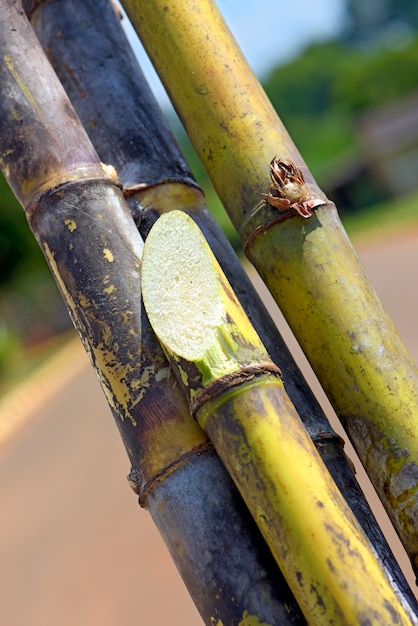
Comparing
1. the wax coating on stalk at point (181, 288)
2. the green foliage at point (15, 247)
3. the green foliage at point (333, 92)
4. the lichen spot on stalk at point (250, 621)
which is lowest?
the lichen spot on stalk at point (250, 621)

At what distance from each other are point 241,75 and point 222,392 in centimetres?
39

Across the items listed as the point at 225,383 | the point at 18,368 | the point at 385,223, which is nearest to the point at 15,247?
the point at 18,368

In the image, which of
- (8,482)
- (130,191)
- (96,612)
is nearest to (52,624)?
(96,612)

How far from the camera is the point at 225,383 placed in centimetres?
80

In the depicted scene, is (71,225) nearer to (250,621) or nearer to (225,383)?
(225,383)

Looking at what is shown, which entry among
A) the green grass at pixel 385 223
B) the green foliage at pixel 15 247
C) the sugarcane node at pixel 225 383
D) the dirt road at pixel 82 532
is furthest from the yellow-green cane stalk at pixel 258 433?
the green foliage at pixel 15 247

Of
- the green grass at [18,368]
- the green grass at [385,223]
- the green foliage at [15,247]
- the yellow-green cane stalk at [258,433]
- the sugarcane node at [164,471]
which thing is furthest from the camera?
the green foliage at [15,247]

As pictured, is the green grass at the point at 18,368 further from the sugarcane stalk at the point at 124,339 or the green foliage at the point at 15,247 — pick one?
the sugarcane stalk at the point at 124,339

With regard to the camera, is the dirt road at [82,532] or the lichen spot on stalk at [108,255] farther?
the dirt road at [82,532]

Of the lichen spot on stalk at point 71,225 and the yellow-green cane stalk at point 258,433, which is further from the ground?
the lichen spot on stalk at point 71,225

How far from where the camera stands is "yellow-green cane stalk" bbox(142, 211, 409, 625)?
0.73m

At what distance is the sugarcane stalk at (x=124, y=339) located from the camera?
803 mm

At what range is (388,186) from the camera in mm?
22219

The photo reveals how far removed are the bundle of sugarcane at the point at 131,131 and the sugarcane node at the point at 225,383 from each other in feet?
0.54
